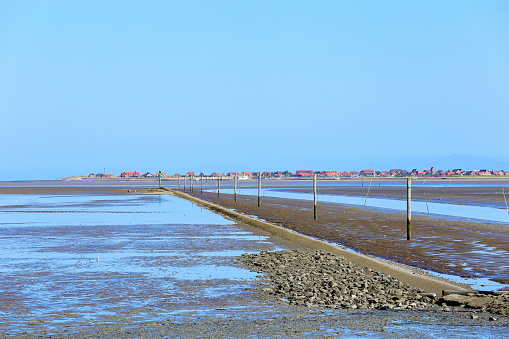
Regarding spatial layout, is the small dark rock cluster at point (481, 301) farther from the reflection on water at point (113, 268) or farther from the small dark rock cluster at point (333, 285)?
the reflection on water at point (113, 268)

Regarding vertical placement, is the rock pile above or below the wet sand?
above

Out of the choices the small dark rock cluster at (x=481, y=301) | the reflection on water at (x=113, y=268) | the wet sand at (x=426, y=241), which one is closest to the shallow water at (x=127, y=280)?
the reflection on water at (x=113, y=268)

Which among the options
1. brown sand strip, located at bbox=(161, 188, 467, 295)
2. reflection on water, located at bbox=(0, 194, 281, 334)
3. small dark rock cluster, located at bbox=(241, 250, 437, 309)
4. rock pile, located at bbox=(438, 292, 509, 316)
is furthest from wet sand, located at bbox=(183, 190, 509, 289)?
reflection on water, located at bbox=(0, 194, 281, 334)

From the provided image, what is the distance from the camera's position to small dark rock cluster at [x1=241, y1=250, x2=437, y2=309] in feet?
34.3

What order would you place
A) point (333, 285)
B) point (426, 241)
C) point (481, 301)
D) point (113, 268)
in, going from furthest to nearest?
point (426, 241)
point (113, 268)
point (333, 285)
point (481, 301)

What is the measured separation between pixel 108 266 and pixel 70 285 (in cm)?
272

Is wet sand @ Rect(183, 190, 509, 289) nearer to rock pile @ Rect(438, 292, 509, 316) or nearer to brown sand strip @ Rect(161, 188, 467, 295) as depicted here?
brown sand strip @ Rect(161, 188, 467, 295)

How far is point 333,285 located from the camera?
11992 millimetres

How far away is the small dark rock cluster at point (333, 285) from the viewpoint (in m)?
10.5

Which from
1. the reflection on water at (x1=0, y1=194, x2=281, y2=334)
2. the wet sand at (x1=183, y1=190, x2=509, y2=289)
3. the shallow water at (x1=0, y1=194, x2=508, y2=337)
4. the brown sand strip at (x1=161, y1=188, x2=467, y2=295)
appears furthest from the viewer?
the wet sand at (x1=183, y1=190, x2=509, y2=289)

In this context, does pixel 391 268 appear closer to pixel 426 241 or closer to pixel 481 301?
pixel 481 301

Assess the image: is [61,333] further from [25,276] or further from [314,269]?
[314,269]

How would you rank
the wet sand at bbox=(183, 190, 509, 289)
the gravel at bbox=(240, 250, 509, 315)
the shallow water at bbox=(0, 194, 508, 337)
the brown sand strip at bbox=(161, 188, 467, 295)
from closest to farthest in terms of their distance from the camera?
the shallow water at bbox=(0, 194, 508, 337), the gravel at bbox=(240, 250, 509, 315), the brown sand strip at bbox=(161, 188, 467, 295), the wet sand at bbox=(183, 190, 509, 289)

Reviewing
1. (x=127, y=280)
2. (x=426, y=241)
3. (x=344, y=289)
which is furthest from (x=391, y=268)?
(x=426, y=241)
